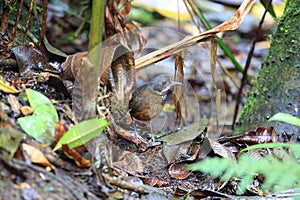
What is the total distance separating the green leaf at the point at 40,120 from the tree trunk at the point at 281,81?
3.31 ft

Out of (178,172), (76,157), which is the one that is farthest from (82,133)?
(178,172)

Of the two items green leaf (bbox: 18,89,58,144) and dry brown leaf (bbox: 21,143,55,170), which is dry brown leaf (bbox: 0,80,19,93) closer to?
green leaf (bbox: 18,89,58,144)

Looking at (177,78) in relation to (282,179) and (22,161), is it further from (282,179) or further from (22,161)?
(282,179)

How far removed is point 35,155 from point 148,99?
0.57m

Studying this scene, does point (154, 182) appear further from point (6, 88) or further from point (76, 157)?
point (6, 88)

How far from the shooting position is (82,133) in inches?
45.4

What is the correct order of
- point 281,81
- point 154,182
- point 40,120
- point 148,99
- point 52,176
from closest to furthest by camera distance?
point 52,176, point 40,120, point 154,182, point 148,99, point 281,81

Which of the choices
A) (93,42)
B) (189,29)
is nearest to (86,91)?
(93,42)

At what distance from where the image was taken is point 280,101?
6.37ft

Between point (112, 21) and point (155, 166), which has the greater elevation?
point (112, 21)

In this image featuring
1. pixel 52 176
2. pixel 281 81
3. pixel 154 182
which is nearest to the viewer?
pixel 52 176

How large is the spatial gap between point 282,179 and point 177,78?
0.93 meters

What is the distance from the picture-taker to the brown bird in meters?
1.57

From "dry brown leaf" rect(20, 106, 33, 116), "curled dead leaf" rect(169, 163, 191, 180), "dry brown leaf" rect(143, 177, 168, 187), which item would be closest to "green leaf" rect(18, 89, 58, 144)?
"dry brown leaf" rect(20, 106, 33, 116)
